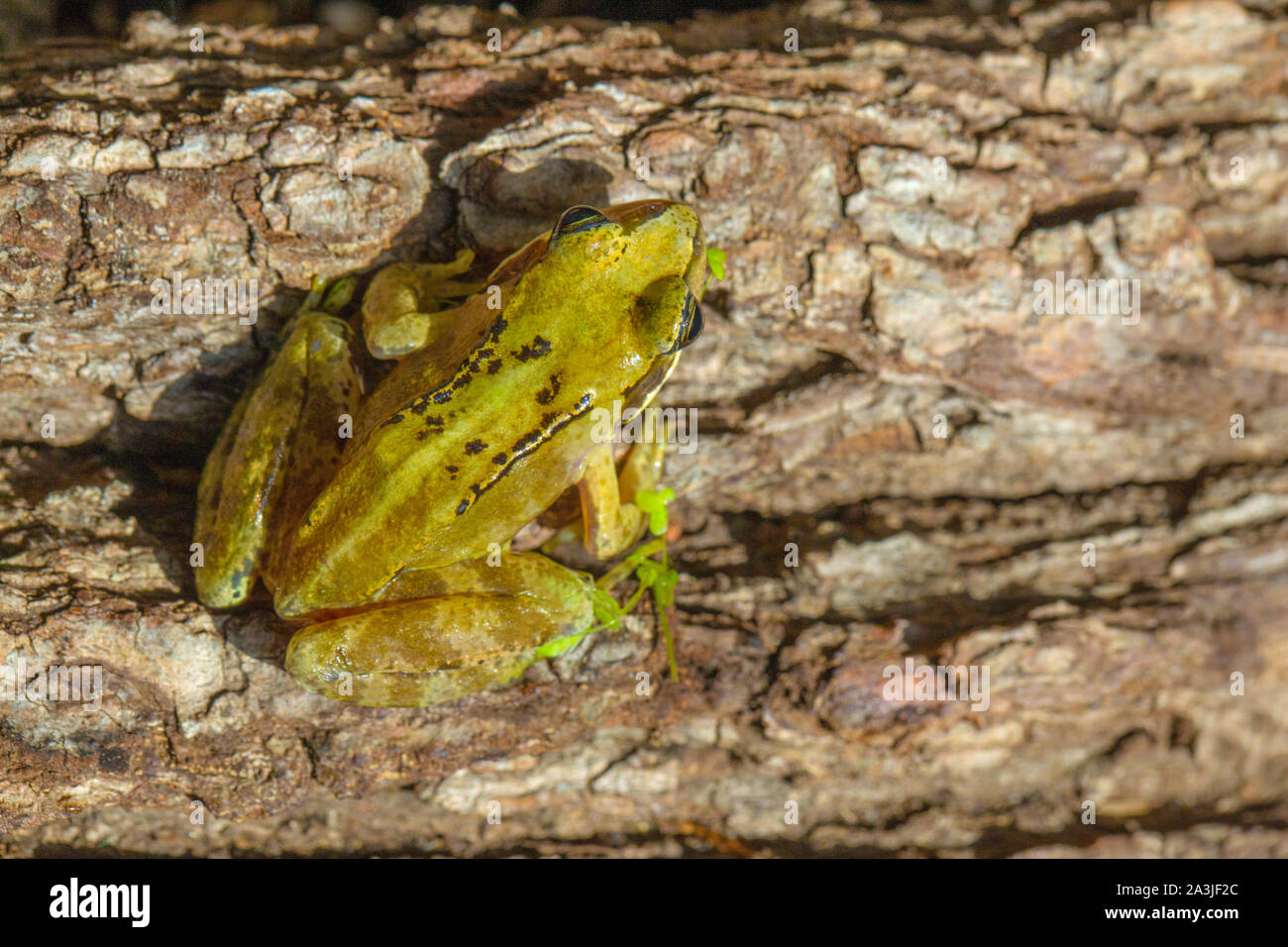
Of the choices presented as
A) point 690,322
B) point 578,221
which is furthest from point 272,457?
point 690,322

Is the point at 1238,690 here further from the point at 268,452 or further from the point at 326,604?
the point at 268,452

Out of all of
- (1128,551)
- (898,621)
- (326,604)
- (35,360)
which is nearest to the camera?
(326,604)

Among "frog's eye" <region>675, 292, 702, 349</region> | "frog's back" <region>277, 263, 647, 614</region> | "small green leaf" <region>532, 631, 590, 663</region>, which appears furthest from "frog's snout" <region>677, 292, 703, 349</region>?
"small green leaf" <region>532, 631, 590, 663</region>

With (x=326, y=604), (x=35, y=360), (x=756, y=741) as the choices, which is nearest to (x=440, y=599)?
(x=326, y=604)

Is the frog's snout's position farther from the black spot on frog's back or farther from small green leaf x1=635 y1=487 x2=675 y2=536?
small green leaf x1=635 y1=487 x2=675 y2=536

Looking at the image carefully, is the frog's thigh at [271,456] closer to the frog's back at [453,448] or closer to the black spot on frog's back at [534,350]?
the frog's back at [453,448]

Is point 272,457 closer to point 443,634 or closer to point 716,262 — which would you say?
point 443,634
